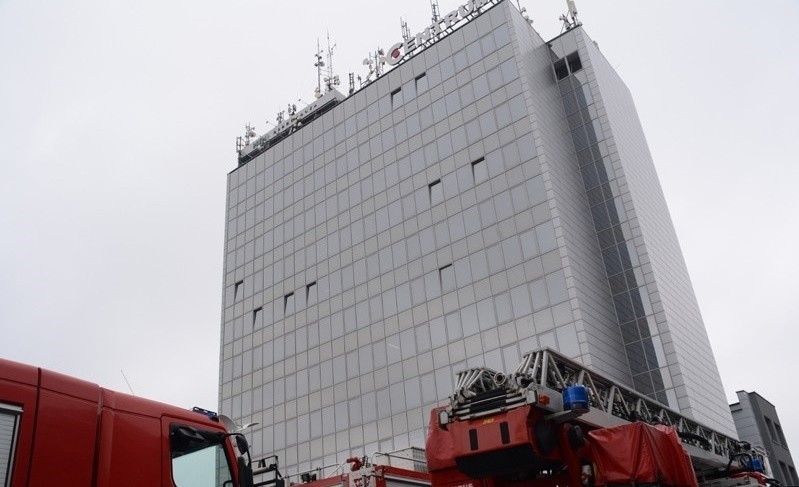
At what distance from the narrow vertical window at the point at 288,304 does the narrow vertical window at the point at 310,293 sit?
174 centimetres

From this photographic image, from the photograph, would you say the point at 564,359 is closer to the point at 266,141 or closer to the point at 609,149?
the point at 609,149

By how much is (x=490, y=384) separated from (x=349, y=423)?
37229mm

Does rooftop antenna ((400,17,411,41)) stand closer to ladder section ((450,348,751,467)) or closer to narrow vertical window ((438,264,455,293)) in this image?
narrow vertical window ((438,264,455,293))

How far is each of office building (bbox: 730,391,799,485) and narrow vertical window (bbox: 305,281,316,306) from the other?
40260mm

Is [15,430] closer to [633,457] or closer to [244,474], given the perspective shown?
[244,474]

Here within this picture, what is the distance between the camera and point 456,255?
4656 cm

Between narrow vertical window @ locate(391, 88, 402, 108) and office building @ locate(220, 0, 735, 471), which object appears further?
narrow vertical window @ locate(391, 88, 402, 108)

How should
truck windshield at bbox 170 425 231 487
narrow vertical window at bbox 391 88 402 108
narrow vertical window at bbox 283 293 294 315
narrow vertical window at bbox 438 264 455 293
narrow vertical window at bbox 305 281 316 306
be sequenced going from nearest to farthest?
truck windshield at bbox 170 425 231 487 → narrow vertical window at bbox 438 264 455 293 → narrow vertical window at bbox 305 281 316 306 → narrow vertical window at bbox 391 88 402 108 → narrow vertical window at bbox 283 293 294 315

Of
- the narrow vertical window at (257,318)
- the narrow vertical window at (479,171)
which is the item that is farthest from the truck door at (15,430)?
the narrow vertical window at (257,318)

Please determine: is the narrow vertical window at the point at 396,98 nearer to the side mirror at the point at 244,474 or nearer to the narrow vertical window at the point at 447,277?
the narrow vertical window at the point at 447,277

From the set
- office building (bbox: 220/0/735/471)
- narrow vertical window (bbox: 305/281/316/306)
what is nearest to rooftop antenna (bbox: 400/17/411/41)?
office building (bbox: 220/0/735/471)

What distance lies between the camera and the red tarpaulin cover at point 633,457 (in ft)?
34.7

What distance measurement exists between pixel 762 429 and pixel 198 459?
69.3 meters

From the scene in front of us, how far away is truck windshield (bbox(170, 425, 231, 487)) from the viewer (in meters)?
8.51
